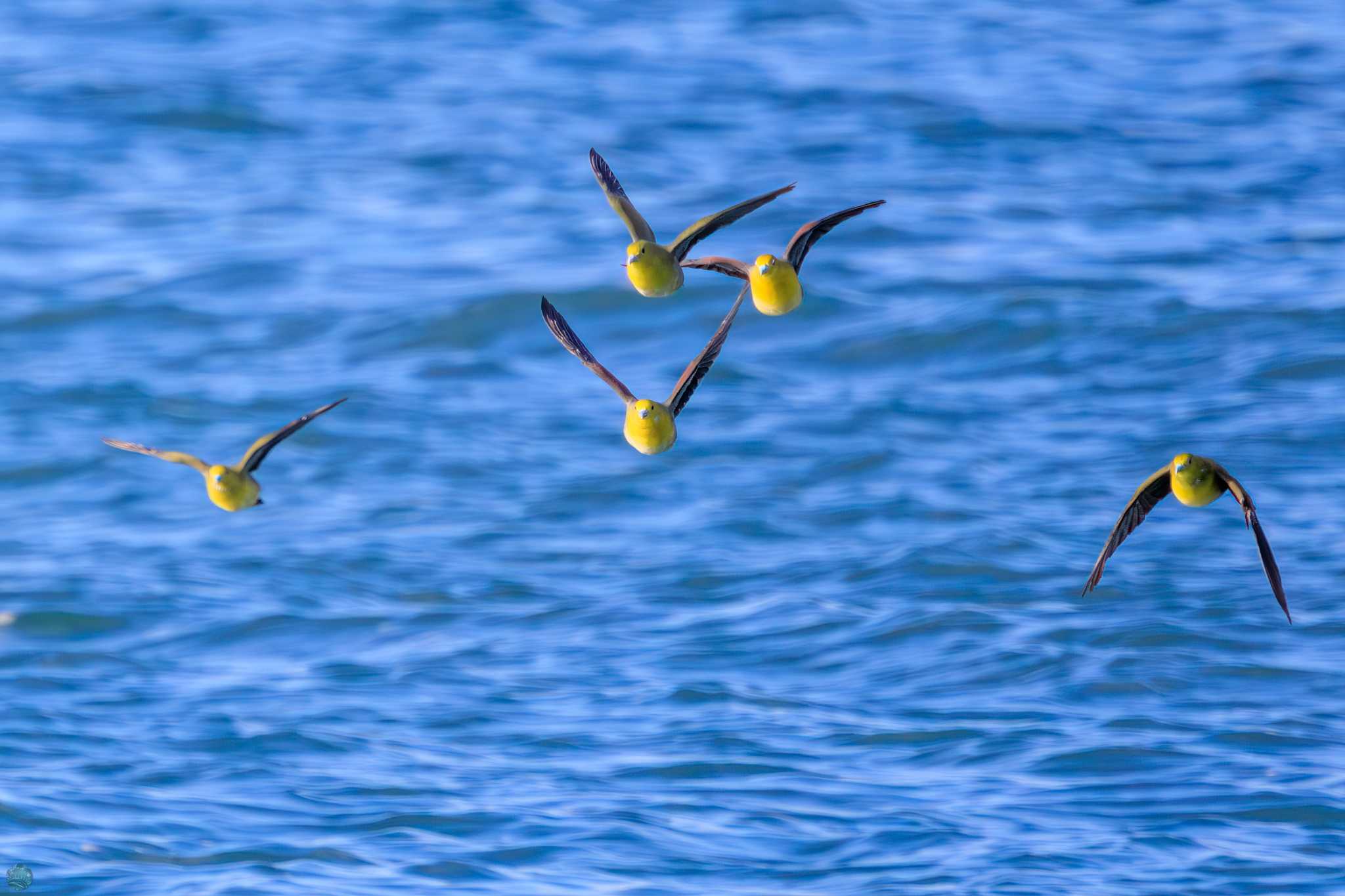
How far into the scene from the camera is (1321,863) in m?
9.46

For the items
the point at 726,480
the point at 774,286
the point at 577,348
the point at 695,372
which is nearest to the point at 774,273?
the point at 774,286

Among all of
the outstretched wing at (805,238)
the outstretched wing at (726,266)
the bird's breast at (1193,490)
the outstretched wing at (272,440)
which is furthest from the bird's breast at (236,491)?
the bird's breast at (1193,490)

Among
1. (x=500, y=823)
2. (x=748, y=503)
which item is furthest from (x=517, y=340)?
(x=500, y=823)

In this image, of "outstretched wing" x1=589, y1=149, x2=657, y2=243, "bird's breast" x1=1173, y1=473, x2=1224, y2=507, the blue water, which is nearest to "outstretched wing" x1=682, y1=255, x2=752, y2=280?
"outstretched wing" x1=589, y1=149, x2=657, y2=243

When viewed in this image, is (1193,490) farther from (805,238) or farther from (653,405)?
(653,405)

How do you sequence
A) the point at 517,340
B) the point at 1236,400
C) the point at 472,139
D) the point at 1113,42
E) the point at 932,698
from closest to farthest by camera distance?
Answer: the point at 932,698
the point at 1236,400
the point at 517,340
the point at 472,139
the point at 1113,42

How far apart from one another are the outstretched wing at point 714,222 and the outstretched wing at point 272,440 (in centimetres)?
75

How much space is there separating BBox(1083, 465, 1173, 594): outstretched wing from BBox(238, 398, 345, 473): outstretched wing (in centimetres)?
148

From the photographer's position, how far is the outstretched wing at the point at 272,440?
3361 millimetres

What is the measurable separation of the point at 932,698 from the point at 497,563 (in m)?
3.72

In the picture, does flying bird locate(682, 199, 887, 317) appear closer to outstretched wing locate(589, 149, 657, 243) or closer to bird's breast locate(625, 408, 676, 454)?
outstretched wing locate(589, 149, 657, 243)

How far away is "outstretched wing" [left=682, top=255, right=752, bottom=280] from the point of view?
3.57 meters

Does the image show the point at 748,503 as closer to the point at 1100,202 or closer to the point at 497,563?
the point at 497,563

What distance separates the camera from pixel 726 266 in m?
3.61
